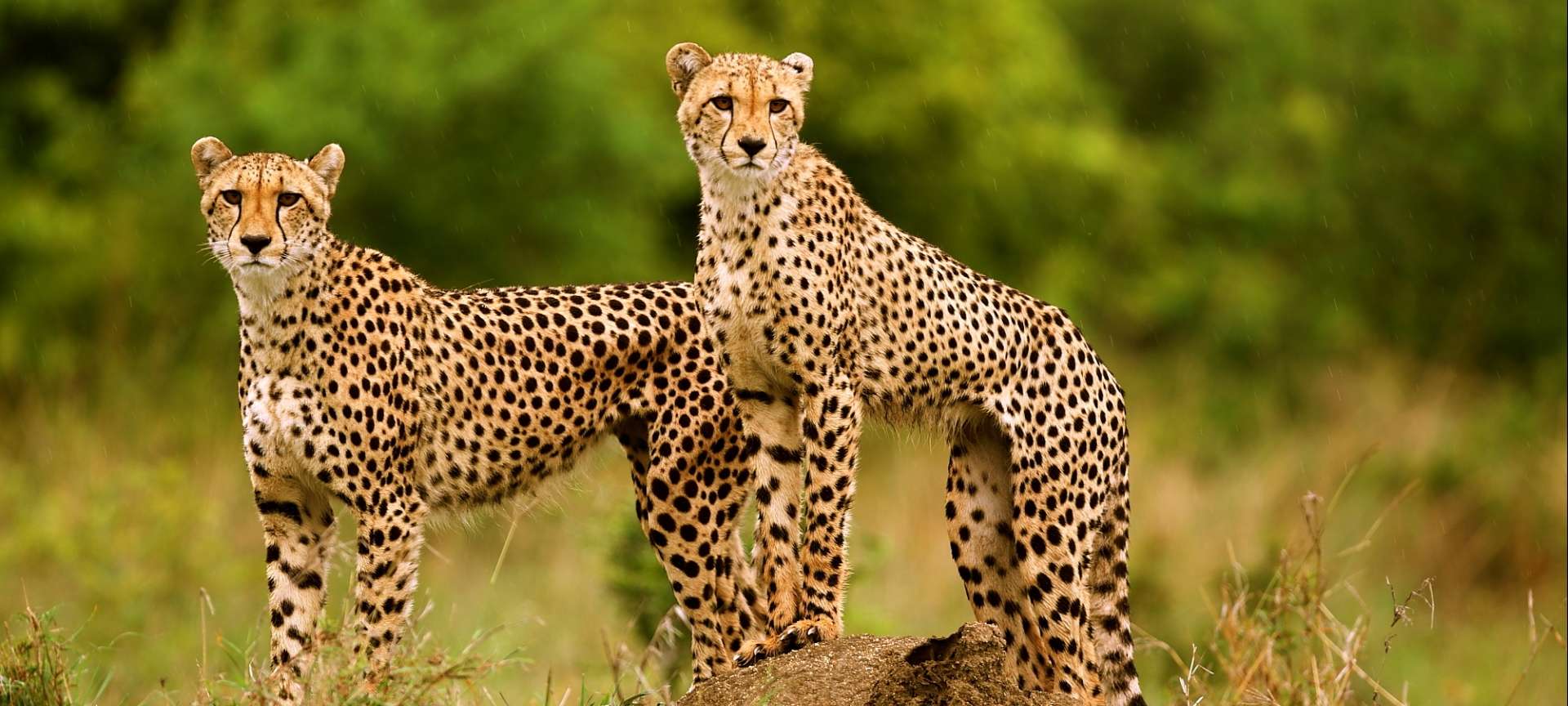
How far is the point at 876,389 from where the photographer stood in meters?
5.70

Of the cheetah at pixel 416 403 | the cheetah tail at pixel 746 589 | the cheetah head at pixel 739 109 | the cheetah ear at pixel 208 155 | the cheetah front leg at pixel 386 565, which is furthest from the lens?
the cheetah tail at pixel 746 589

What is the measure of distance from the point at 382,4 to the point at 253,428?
936 cm

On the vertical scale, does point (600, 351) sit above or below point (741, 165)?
below

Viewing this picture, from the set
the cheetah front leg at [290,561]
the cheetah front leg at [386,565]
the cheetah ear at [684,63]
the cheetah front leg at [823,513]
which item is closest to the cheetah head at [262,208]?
the cheetah front leg at [290,561]

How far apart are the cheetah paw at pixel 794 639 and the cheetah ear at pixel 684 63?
1497 mm

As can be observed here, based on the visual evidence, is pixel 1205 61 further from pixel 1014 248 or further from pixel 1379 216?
pixel 1014 248

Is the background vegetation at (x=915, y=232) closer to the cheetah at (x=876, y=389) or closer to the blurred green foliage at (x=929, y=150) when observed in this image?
the blurred green foliage at (x=929, y=150)

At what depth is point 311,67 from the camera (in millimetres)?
14461

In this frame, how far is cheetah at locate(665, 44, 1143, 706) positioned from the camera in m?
5.41

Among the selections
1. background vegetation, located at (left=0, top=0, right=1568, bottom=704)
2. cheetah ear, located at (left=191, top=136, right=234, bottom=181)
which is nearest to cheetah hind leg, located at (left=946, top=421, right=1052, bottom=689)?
cheetah ear, located at (left=191, top=136, right=234, bottom=181)

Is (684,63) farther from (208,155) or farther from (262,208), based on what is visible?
(208,155)

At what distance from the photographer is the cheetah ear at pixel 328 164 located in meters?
5.85

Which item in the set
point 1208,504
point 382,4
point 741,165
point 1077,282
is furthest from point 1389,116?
point 741,165

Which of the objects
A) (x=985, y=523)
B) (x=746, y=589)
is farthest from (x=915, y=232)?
(x=985, y=523)
